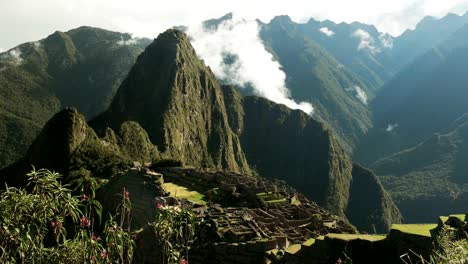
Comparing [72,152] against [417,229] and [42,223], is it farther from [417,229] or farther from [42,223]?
[42,223]

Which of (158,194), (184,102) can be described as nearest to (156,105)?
(184,102)

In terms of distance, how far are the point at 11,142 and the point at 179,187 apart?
146 m

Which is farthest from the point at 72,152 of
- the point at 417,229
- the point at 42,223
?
the point at 42,223

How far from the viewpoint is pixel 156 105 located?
7141 inches

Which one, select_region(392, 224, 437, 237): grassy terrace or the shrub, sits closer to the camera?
the shrub

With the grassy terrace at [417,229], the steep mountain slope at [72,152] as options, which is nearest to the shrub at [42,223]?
the grassy terrace at [417,229]

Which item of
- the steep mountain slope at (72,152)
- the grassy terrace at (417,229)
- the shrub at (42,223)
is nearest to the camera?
the shrub at (42,223)

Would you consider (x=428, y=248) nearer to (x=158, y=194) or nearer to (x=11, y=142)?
(x=158, y=194)

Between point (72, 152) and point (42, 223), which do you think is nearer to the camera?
point (42, 223)

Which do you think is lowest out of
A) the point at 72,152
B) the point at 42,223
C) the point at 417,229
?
the point at 42,223

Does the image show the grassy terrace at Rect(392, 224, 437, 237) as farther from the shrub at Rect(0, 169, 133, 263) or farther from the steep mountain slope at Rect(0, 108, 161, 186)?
the steep mountain slope at Rect(0, 108, 161, 186)

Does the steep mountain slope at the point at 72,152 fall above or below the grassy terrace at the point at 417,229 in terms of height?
above

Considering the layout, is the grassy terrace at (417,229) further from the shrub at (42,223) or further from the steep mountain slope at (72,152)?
the steep mountain slope at (72,152)

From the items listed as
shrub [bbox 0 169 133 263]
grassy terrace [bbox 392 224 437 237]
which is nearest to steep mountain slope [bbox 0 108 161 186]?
grassy terrace [bbox 392 224 437 237]
